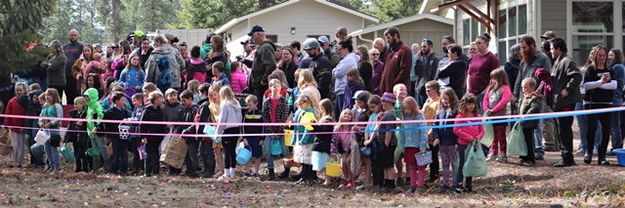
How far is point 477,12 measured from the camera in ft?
78.2

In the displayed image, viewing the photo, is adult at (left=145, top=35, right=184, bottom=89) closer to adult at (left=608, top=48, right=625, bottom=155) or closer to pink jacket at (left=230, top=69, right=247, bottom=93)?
pink jacket at (left=230, top=69, right=247, bottom=93)

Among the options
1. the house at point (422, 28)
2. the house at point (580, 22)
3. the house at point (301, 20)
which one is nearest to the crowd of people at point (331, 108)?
the house at point (580, 22)

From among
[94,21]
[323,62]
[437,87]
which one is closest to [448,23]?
[323,62]

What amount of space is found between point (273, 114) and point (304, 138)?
106 centimetres

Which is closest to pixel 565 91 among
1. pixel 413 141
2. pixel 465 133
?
pixel 465 133

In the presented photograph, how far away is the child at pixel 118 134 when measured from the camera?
16547 mm

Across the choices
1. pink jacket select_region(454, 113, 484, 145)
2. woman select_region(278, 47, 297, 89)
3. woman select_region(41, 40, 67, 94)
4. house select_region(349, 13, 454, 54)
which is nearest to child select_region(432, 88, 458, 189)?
pink jacket select_region(454, 113, 484, 145)

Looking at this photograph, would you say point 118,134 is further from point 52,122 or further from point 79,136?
point 52,122

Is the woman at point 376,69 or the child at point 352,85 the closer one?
the child at point 352,85

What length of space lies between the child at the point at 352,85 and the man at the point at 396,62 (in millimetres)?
424

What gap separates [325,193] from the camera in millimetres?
13703

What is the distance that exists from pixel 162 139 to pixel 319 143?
2954 mm

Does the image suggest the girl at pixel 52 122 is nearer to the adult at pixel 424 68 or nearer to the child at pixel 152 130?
the child at pixel 152 130

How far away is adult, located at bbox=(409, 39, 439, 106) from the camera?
16.8m
